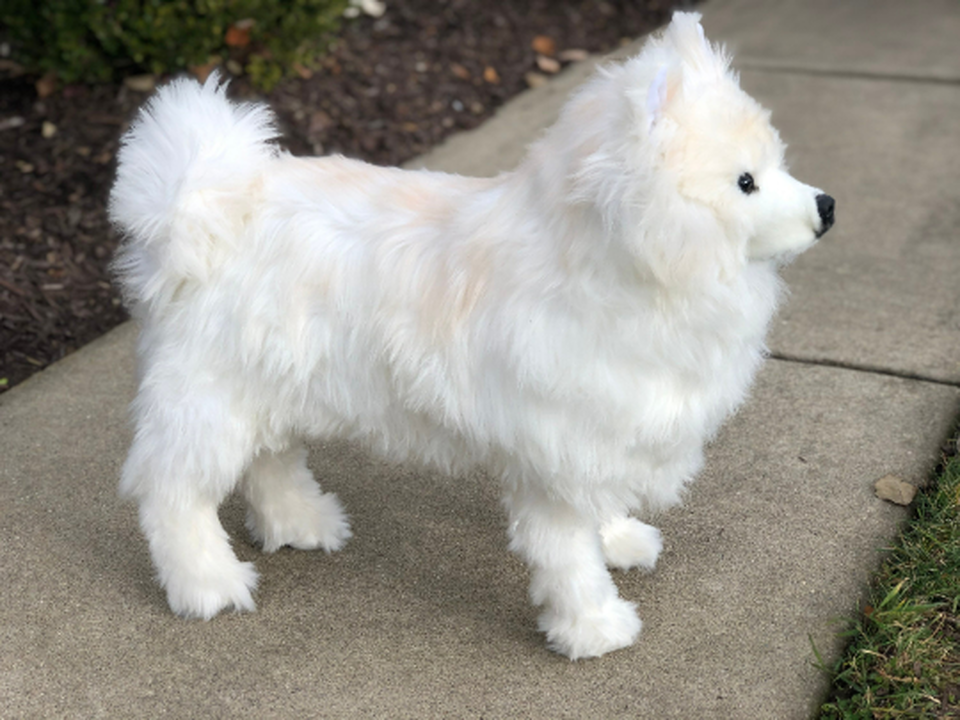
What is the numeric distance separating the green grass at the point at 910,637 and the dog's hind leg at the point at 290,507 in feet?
4.47

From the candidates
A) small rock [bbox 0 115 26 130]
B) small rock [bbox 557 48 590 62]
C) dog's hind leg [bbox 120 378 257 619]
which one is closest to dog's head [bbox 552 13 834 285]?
dog's hind leg [bbox 120 378 257 619]

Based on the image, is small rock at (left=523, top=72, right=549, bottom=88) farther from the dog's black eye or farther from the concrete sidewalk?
the dog's black eye

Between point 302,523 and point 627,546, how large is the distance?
2.95 ft

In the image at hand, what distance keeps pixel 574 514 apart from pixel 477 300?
57cm

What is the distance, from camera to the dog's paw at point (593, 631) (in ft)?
8.59

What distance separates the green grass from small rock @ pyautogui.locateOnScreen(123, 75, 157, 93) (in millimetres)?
4244

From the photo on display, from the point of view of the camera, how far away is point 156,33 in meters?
5.20

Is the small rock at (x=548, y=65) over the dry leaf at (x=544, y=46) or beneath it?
beneath

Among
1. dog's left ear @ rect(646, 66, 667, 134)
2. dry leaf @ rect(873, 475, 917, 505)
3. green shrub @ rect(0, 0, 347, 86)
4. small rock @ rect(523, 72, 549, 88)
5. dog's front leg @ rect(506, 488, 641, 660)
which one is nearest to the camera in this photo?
dog's left ear @ rect(646, 66, 667, 134)

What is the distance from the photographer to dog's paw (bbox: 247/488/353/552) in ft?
9.96

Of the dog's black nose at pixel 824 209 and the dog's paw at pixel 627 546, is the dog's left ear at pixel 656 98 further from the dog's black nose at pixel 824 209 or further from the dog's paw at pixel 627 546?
the dog's paw at pixel 627 546

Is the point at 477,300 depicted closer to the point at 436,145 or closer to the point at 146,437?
the point at 146,437

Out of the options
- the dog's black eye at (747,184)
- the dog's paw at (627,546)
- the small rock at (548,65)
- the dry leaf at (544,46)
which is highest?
the dog's black eye at (747,184)

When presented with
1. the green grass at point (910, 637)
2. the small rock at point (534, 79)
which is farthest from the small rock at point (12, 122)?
the green grass at point (910, 637)
